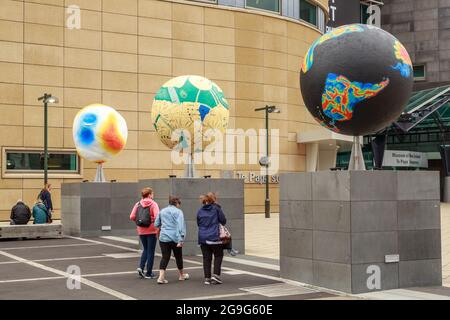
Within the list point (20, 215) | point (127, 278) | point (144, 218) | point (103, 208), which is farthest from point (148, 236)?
point (20, 215)

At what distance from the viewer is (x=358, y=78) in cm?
1091

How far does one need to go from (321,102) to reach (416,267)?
146 inches

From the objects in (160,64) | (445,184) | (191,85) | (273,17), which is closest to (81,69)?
(160,64)

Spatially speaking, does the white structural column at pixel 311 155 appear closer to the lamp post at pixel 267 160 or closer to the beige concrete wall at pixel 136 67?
the beige concrete wall at pixel 136 67

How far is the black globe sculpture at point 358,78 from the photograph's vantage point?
1095cm

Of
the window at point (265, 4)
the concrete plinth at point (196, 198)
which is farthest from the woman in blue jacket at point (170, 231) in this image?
the window at point (265, 4)

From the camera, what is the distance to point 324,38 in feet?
37.8

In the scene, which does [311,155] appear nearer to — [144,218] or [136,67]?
[136,67]

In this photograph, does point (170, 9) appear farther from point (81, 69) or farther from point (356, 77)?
point (356, 77)

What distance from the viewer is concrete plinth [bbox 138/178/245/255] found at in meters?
17.3

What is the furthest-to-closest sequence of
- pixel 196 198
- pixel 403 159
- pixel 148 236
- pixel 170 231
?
pixel 403 159
pixel 196 198
pixel 148 236
pixel 170 231

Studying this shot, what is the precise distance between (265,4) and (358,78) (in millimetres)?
29966

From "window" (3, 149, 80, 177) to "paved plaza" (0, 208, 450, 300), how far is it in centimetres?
1186

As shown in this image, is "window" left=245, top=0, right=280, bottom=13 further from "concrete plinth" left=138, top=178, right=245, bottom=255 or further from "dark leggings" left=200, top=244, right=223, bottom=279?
"dark leggings" left=200, top=244, right=223, bottom=279
